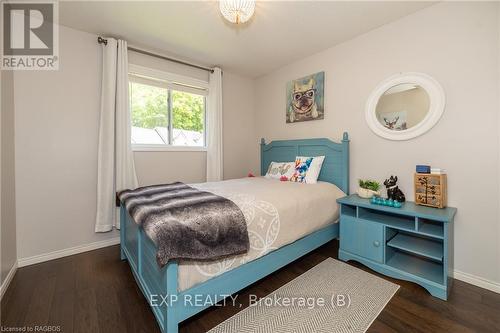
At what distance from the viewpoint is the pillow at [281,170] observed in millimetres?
2914

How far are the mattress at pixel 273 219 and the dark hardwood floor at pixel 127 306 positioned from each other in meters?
0.37

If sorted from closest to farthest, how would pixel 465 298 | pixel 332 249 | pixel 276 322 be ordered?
1. pixel 276 322
2. pixel 465 298
3. pixel 332 249

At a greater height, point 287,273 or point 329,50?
point 329,50

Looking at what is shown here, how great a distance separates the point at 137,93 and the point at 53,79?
0.80m

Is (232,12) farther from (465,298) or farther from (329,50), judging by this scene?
(465,298)

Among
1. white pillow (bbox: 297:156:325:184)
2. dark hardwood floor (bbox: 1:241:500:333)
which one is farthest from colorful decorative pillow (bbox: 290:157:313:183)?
dark hardwood floor (bbox: 1:241:500:333)

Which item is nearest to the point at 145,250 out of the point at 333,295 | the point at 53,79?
the point at 333,295

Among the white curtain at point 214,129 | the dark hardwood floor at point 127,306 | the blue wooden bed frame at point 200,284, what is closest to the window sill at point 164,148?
the white curtain at point 214,129

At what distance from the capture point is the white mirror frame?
1943mm

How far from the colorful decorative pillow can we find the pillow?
74mm

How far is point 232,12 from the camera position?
1.69 m

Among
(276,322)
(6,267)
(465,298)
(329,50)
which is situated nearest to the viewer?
(276,322)

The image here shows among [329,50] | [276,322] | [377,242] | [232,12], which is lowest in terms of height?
[276,322]

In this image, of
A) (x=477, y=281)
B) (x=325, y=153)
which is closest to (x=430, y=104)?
(x=325, y=153)
